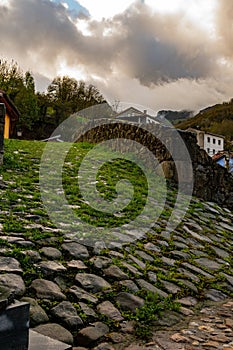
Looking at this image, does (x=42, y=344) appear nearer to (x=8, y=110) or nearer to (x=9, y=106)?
(x=9, y=106)

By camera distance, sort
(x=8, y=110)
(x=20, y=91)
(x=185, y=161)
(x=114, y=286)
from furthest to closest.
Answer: (x=20, y=91) → (x=8, y=110) → (x=185, y=161) → (x=114, y=286)

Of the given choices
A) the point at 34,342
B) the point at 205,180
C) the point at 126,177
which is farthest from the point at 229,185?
the point at 34,342

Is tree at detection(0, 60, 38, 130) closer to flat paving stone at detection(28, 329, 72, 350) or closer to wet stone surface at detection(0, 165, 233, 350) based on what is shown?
wet stone surface at detection(0, 165, 233, 350)

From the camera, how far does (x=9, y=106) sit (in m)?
19.5

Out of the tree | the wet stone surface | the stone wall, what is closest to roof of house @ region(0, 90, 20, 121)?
the tree

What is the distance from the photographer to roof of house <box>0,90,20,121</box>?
61.3 feet

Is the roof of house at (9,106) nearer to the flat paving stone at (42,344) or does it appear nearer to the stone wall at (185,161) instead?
the stone wall at (185,161)

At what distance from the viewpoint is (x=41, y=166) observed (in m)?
7.75

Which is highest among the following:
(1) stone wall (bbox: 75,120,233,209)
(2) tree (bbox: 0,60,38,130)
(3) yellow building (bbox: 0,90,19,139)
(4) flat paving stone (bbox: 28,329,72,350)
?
(2) tree (bbox: 0,60,38,130)

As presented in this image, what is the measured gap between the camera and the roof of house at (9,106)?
18673mm

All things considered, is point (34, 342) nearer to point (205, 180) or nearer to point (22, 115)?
point (205, 180)

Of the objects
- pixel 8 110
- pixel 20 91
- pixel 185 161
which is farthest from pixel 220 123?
pixel 185 161

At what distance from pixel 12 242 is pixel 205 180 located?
5.69 metres

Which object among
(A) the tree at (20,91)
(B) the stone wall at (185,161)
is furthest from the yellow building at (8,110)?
(B) the stone wall at (185,161)
